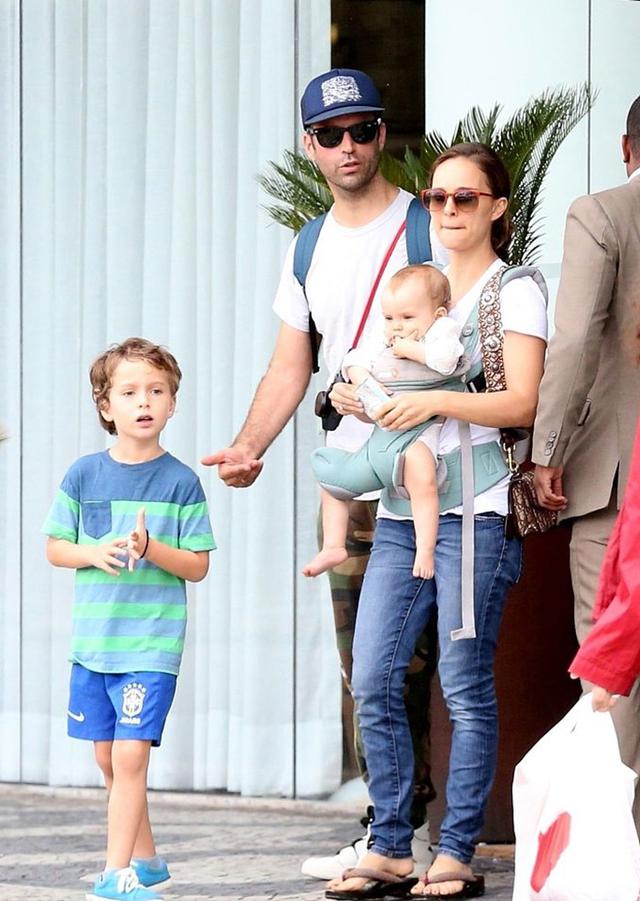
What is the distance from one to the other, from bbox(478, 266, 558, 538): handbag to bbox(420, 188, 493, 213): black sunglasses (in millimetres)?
183

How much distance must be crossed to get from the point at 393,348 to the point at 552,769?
4.01ft

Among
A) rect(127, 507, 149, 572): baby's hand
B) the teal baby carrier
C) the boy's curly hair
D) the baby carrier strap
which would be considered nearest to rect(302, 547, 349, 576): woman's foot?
the teal baby carrier

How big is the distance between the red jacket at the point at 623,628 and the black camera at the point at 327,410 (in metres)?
1.31

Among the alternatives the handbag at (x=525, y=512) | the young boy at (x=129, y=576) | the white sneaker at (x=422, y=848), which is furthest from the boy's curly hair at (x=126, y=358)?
the white sneaker at (x=422, y=848)

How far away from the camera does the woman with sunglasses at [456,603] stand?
164 inches

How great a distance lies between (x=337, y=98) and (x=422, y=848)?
198 cm

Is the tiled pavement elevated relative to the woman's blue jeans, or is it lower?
lower

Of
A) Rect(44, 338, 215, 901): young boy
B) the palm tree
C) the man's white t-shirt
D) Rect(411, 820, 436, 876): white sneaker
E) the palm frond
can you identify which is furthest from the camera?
the palm frond

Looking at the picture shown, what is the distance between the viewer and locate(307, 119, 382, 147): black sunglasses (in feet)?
14.8

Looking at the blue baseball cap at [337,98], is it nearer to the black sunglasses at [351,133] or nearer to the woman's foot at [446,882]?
the black sunglasses at [351,133]

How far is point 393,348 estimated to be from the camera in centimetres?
415

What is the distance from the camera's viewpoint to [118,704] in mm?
4137

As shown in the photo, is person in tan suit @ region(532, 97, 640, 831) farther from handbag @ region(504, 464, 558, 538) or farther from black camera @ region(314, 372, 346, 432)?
black camera @ region(314, 372, 346, 432)

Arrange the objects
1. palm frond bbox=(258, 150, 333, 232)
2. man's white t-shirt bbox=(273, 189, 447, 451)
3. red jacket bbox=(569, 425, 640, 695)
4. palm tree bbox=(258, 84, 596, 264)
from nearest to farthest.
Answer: red jacket bbox=(569, 425, 640, 695), man's white t-shirt bbox=(273, 189, 447, 451), palm tree bbox=(258, 84, 596, 264), palm frond bbox=(258, 150, 333, 232)
